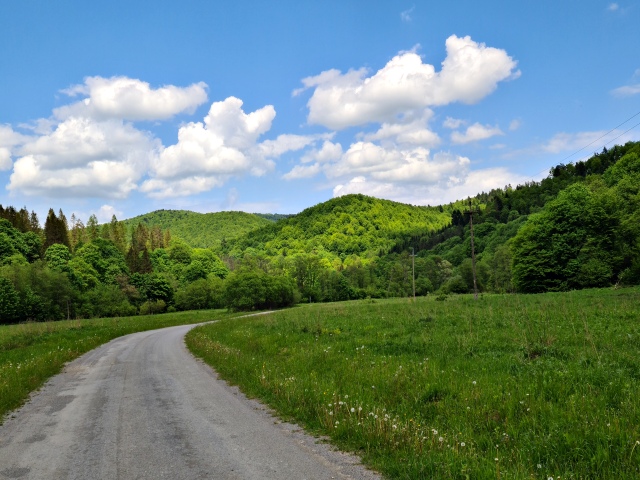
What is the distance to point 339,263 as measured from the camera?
180125mm

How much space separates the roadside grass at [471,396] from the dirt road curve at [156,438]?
76 centimetres

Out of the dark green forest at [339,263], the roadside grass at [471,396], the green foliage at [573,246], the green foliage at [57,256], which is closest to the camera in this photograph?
the roadside grass at [471,396]

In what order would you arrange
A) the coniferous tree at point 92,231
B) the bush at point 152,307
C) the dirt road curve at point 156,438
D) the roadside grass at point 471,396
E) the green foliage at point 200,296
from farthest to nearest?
1. the coniferous tree at point 92,231
2. the green foliage at point 200,296
3. the bush at point 152,307
4. the dirt road curve at point 156,438
5. the roadside grass at point 471,396

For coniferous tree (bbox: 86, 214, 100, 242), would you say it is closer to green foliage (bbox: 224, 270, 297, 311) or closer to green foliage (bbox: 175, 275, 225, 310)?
green foliage (bbox: 175, 275, 225, 310)

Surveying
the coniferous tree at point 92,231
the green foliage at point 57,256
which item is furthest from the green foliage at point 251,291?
the coniferous tree at point 92,231

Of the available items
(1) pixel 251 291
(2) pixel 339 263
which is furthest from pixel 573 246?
(2) pixel 339 263

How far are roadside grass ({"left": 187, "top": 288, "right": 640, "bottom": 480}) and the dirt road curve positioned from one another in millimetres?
759

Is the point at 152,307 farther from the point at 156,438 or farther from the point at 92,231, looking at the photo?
the point at 156,438

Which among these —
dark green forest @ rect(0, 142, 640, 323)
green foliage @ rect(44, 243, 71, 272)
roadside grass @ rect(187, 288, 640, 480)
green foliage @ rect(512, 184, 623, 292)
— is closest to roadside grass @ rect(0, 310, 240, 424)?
roadside grass @ rect(187, 288, 640, 480)

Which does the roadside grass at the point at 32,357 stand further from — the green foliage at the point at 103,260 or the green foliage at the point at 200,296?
the green foliage at the point at 103,260

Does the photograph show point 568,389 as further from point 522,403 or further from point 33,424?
point 33,424

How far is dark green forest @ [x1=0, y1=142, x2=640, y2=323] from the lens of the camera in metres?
56.0

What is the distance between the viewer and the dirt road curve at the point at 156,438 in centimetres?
612

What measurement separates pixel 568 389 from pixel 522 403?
1.56 m
